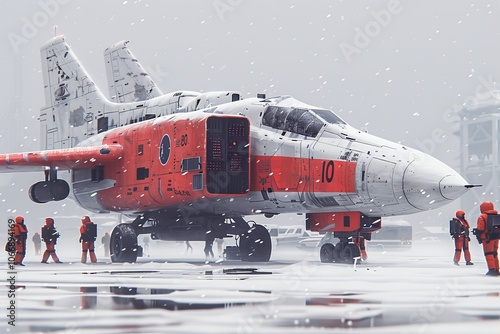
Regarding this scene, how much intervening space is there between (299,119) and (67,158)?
6836 millimetres

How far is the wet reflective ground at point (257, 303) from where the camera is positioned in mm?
7340

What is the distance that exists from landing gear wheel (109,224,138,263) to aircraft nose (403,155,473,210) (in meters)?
7.47

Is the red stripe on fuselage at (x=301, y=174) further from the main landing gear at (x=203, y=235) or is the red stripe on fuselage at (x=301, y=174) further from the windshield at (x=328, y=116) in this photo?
the main landing gear at (x=203, y=235)

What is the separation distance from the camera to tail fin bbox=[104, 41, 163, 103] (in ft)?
89.5

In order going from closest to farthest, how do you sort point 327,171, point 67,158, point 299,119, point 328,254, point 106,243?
point 327,171, point 328,254, point 299,119, point 67,158, point 106,243

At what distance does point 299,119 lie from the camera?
61.7 feet

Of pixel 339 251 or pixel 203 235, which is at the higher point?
pixel 203 235

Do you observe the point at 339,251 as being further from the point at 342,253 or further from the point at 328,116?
the point at 328,116

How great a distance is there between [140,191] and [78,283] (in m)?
8.34

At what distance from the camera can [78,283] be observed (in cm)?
1275

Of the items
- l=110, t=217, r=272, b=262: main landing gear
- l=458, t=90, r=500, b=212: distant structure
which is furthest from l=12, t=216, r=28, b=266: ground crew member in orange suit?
l=458, t=90, r=500, b=212: distant structure

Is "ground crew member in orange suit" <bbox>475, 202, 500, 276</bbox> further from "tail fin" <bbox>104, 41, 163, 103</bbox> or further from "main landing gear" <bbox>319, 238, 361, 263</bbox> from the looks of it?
"tail fin" <bbox>104, 41, 163, 103</bbox>

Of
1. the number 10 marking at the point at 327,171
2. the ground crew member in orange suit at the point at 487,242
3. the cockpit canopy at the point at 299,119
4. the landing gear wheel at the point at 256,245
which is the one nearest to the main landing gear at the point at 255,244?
the landing gear wheel at the point at 256,245

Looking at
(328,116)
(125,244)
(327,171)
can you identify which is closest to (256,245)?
(125,244)
